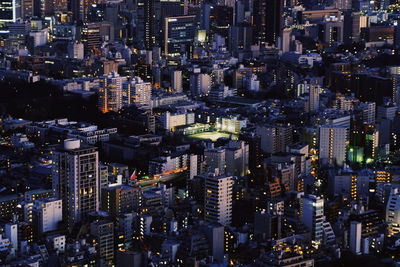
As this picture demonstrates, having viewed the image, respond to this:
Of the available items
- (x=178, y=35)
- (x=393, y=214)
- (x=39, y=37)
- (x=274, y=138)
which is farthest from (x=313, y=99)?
(x=39, y=37)

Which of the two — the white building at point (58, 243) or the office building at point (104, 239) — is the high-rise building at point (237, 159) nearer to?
the office building at point (104, 239)

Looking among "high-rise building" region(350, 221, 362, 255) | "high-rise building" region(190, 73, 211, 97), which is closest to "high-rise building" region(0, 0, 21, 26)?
"high-rise building" region(190, 73, 211, 97)

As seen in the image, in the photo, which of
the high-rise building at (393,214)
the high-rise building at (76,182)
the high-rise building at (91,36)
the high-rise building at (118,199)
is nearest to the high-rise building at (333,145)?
the high-rise building at (393,214)

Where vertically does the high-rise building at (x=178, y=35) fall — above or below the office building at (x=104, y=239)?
above

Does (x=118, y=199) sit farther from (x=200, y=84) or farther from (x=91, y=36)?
(x=91, y=36)

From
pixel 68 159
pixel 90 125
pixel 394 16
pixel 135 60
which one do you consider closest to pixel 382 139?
pixel 90 125

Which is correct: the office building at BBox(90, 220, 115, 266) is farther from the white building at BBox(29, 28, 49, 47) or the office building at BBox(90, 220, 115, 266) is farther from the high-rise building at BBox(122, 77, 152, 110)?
the white building at BBox(29, 28, 49, 47)
